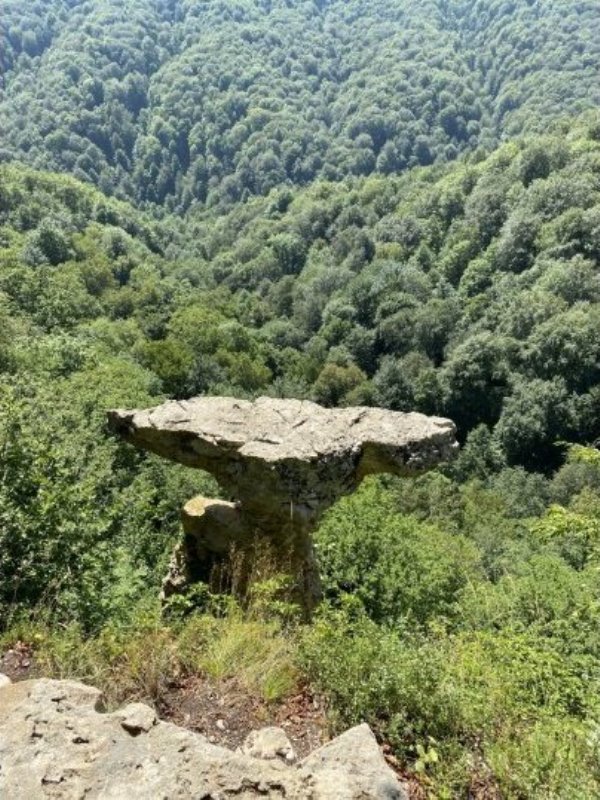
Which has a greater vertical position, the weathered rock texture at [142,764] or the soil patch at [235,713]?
the weathered rock texture at [142,764]

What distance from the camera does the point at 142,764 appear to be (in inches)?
133

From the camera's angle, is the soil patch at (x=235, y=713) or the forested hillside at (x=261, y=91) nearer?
the soil patch at (x=235, y=713)

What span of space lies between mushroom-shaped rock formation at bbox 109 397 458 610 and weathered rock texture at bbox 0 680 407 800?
4133 mm

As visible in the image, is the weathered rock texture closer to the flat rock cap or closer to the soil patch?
the soil patch

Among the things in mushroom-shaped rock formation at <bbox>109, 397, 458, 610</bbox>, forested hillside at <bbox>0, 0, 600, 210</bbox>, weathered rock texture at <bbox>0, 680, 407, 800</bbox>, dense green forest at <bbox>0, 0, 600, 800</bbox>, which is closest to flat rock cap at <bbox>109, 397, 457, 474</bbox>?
mushroom-shaped rock formation at <bbox>109, 397, 458, 610</bbox>

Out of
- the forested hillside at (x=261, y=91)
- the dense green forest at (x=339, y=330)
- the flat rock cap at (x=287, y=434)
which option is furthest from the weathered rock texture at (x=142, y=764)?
the forested hillside at (x=261, y=91)

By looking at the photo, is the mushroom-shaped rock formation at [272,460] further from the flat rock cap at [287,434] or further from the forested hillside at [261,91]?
the forested hillside at [261,91]

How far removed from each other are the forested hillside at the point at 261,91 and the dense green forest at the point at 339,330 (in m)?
0.82

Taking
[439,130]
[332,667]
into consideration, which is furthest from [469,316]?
[439,130]

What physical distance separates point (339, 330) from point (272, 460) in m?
54.6

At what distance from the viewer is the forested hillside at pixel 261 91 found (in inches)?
5192

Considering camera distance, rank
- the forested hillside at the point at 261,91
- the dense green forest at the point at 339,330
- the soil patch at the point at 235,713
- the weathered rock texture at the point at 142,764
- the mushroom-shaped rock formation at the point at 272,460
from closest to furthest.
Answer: the weathered rock texture at the point at 142,764 < the soil patch at the point at 235,713 < the dense green forest at the point at 339,330 < the mushroom-shaped rock formation at the point at 272,460 < the forested hillside at the point at 261,91

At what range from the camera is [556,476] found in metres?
36.6

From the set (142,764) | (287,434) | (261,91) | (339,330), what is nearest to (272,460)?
(287,434)
